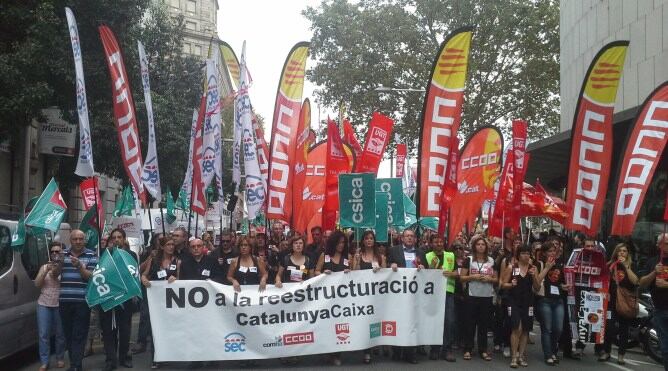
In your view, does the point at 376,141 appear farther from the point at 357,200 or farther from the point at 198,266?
the point at 198,266

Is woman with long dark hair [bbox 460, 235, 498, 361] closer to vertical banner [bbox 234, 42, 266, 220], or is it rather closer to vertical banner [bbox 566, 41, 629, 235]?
vertical banner [bbox 566, 41, 629, 235]

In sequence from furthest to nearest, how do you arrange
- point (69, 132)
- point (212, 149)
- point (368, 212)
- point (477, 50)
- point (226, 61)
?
point (477, 50), point (69, 132), point (226, 61), point (212, 149), point (368, 212)

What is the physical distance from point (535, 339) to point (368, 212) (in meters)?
4.34

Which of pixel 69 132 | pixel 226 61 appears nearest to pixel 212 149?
pixel 226 61

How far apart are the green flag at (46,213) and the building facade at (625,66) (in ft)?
32.2

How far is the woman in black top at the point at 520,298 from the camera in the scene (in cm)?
979

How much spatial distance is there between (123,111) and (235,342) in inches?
149

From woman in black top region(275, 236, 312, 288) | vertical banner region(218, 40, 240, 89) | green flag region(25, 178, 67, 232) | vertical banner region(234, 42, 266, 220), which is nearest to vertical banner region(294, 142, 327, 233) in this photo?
vertical banner region(234, 42, 266, 220)

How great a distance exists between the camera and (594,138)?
34.1 ft

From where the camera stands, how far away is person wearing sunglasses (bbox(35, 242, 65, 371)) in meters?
9.02

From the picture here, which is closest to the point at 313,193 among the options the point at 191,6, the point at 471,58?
the point at 471,58

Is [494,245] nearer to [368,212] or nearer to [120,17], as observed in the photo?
[368,212]

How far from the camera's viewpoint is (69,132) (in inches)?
759

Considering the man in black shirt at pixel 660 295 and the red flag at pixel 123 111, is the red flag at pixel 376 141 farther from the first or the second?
the man in black shirt at pixel 660 295
